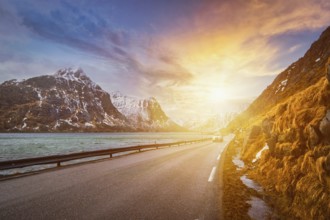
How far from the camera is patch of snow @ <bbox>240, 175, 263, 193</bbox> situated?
9172 millimetres

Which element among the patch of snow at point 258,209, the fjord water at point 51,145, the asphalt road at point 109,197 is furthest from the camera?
the fjord water at point 51,145

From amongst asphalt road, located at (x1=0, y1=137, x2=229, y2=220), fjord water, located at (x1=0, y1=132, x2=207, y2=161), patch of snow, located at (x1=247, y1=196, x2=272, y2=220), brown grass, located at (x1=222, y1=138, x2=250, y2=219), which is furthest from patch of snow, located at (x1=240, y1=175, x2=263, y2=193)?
fjord water, located at (x1=0, y1=132, x2=207, y2=161)

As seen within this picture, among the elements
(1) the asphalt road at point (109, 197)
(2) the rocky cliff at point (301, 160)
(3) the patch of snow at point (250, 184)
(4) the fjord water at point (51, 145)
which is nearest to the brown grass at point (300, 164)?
(2) the rocky cliff at point (301, 160)

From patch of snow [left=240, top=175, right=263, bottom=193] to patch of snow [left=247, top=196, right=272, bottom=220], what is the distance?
4.89ft

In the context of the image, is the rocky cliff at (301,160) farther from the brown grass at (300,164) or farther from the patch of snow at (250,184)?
the patch of snow at (250,184)

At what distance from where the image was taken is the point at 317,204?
5605 millimetres

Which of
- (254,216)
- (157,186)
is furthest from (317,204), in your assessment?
(157,186)

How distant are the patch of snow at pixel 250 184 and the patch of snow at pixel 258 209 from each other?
1490 mm

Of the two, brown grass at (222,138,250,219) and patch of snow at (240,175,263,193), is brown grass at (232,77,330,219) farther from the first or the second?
brown grass at (222,138,250,219)

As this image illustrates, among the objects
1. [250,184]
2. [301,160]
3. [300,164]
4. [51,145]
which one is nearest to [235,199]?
[300,164]

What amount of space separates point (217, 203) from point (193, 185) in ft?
8.49

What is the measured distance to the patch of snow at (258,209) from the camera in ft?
19.7

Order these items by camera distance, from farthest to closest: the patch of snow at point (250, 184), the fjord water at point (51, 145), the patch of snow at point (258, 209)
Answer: the fjord water at point (51, 145), the patch of snow at point (250, 184), the patch of snow at point (258, 209)

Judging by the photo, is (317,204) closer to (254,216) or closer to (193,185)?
(254,216)
